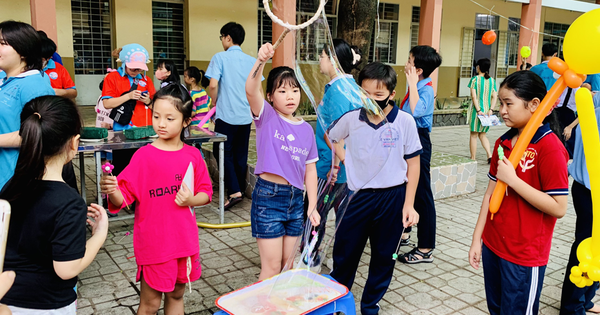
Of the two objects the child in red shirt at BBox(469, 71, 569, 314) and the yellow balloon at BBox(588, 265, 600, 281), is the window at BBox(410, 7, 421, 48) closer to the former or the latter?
the child in red shirt at BBox(469, 71, 569, 314)

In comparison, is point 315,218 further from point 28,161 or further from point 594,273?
point 28,161

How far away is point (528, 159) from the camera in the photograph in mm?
2270

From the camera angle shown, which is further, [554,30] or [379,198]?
[554,30]

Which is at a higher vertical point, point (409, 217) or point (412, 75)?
point (412, 75)

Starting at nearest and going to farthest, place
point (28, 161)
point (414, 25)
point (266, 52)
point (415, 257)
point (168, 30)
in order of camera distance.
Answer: point (28, 161), point (266, 52), point (415, 257), point (168, 30), point (414, 25)

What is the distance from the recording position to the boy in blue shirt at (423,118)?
3811 mm

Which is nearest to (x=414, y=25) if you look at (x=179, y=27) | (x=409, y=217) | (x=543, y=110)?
(x=179, y=27)

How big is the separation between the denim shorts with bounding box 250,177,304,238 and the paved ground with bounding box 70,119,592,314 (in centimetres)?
73

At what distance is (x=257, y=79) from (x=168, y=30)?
9938mm

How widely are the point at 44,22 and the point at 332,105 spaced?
628 cm

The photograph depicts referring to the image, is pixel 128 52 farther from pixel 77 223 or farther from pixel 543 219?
pixel 543 219

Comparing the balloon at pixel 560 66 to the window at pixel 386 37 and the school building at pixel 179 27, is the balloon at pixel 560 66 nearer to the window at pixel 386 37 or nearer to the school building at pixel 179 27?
the school building at pixel 179 27

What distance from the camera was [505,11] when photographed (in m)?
16.6

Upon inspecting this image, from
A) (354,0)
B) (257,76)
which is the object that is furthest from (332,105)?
(354,0)
